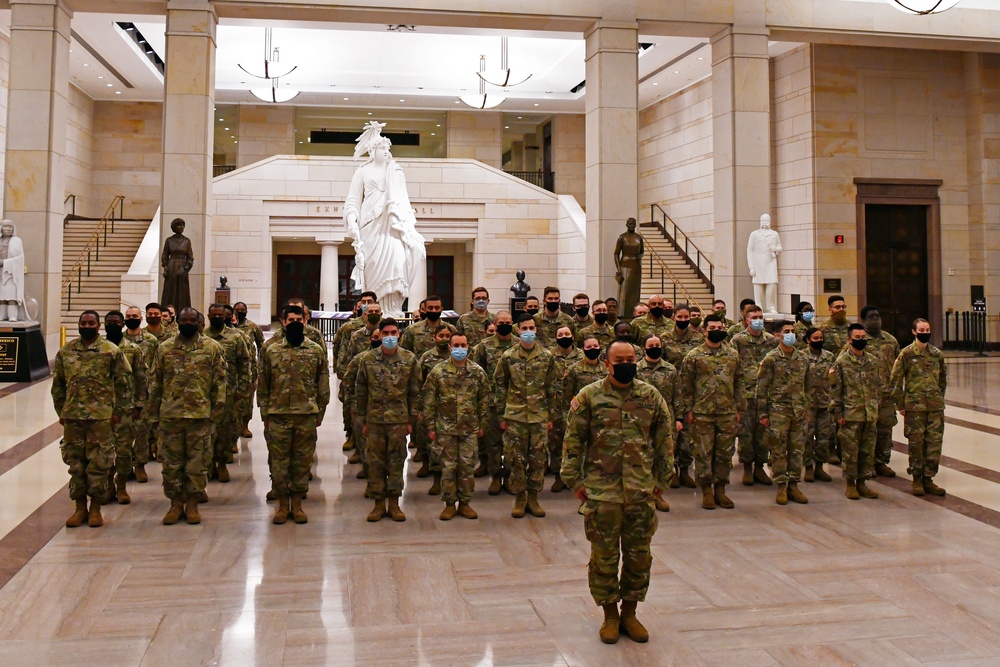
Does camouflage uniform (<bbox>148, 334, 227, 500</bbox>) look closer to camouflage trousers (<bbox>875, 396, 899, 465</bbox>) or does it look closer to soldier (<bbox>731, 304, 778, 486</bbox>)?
soldier (<bbox>731, 304, 778, 486</bbox>)

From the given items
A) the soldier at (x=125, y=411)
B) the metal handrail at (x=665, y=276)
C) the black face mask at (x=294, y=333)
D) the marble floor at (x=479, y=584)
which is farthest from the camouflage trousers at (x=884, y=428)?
the metal handrail at (x=665, y=276)

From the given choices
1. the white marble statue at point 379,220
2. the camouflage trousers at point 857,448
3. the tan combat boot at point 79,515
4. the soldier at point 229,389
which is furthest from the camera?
the white marble statue at point 379,220

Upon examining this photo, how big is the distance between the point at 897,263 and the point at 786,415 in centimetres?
1654

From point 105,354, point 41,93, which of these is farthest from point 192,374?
point 41,93

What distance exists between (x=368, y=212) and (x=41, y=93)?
21.5ft

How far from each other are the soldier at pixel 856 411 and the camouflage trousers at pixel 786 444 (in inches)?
16.4

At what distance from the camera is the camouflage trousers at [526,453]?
20.7 feet

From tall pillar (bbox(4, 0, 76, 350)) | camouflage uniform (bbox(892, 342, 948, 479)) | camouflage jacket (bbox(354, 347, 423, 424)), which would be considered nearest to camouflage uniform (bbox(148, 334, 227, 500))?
camouflage jacket (bbox(354, 347, 423, 424))

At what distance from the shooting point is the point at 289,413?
6.00 meters

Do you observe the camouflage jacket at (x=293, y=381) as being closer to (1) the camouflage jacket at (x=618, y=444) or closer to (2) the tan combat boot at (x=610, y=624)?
(1) the camouflage jacket at (x=618, y=444)

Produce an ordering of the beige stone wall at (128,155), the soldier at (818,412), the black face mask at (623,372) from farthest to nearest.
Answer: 1. the beige stone wall at (128,155)
2. the soldier at (818,412)
3. the black face mask at (623,372)

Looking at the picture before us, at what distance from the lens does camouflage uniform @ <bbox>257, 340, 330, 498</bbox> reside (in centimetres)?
600

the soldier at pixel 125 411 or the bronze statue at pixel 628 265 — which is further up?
the bronze statue at pixel 628 265

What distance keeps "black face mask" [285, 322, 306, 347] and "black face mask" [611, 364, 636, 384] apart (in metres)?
2.99
